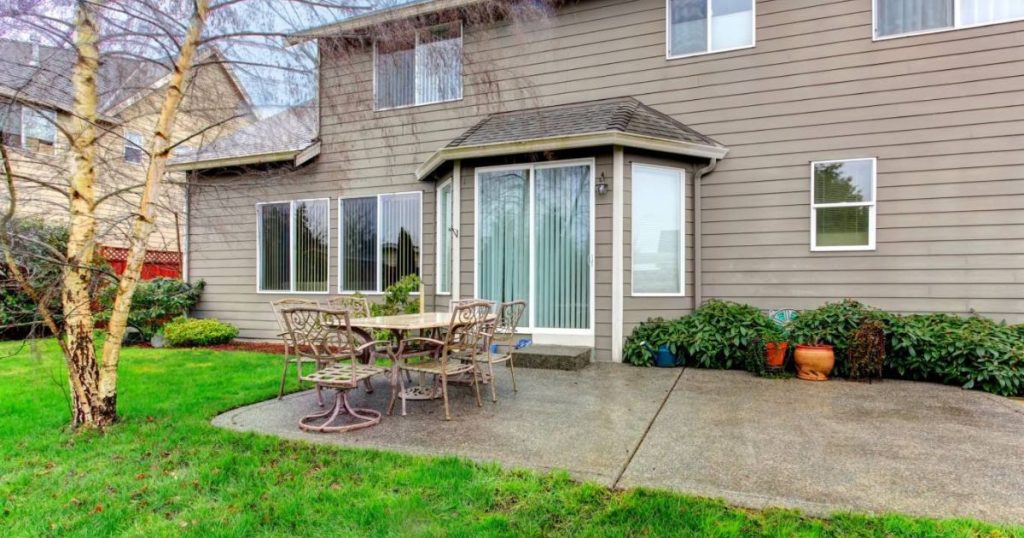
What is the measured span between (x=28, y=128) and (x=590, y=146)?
535 centimetres

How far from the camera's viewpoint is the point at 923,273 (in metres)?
6.05

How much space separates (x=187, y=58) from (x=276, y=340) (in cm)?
653

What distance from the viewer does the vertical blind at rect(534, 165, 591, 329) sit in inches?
263

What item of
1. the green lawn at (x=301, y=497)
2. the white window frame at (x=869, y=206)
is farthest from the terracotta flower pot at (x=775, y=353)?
the green lawn at (x=301, y=497)

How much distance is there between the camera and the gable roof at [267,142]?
4.34 metres

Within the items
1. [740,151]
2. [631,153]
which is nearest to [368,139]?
[631,153]

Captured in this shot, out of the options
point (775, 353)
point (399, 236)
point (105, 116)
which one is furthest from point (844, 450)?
point (399, 236)

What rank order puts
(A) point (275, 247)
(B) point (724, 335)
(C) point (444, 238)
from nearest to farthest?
(B) point (724, 335) → (C) point (444, 238) → (A) point (275, 247)

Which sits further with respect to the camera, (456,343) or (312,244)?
(312,244)

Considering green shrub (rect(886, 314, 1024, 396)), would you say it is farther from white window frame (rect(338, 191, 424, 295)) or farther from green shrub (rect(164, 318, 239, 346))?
green shrub (rect(164, 318, 239, 346))

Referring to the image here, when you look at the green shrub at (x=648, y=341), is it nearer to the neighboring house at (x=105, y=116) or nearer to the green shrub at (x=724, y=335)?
the green shrub at (x=724, y=335)

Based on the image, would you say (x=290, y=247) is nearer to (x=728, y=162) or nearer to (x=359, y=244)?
(x=359, y=244)

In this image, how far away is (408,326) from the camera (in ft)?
13.3

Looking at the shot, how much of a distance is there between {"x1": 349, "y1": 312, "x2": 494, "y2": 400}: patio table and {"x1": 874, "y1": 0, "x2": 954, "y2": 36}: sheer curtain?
623 cm
